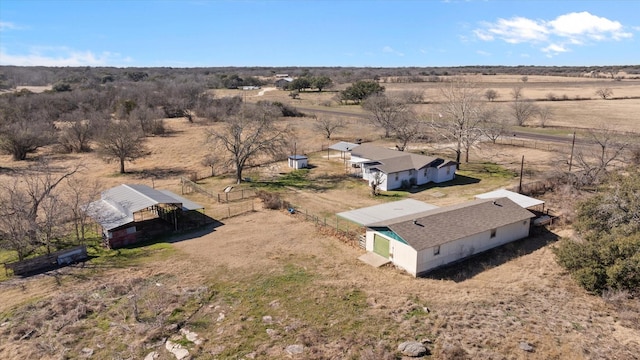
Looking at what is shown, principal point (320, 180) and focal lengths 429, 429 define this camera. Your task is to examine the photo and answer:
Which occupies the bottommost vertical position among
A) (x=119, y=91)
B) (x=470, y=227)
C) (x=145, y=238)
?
(x=145, y=238)

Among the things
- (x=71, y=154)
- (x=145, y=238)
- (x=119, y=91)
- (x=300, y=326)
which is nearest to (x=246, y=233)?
(x=145, y=238)

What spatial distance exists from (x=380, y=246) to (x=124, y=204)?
1834 cm

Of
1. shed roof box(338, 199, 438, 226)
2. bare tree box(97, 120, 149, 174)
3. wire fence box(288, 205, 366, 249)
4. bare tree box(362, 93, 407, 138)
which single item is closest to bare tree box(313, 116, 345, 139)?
bare tree box(362, 93, 407, 138)

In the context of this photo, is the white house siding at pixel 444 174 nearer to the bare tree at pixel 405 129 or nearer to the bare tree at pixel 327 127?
the bare tree at pixel 405 129

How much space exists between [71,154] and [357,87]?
68.9m

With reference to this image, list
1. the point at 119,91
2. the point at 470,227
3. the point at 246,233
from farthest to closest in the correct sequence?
the point at 119,91, the point at 246,233, the point at 470,227

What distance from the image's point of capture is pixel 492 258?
25.9m

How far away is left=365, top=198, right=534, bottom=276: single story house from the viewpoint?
78.6 feet

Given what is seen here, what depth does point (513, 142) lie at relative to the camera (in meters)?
62.1

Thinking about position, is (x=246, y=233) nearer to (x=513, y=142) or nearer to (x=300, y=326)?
(x=300, y=326)

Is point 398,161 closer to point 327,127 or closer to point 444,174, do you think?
point 444,174

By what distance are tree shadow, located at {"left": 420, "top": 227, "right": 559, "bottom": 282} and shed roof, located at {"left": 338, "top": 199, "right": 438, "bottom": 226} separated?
211 inches

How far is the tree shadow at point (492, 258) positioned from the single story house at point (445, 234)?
367 millimetres

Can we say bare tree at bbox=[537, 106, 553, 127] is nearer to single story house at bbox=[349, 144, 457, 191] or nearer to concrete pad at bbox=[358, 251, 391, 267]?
single story house at bbox=[349, 144, 457, 191]
